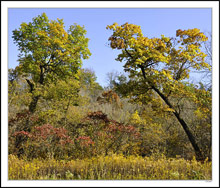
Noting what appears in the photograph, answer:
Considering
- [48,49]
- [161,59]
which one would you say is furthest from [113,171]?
[48,49]

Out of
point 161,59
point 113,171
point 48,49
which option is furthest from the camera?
point 48,49

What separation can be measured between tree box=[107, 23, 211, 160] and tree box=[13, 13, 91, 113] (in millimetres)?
2917

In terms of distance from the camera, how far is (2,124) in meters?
3.79

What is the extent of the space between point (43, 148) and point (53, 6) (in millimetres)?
3569

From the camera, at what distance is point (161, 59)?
19.8 ft

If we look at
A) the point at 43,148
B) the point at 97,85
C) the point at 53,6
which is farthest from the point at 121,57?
the point at 97,85

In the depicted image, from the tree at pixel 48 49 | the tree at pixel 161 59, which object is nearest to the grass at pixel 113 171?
the tree at pixel 161 59

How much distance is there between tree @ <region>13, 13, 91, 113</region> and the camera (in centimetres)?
845

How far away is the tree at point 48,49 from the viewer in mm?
8453

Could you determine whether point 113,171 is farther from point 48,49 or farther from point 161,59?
point 48,49

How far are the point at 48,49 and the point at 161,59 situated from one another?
5.00m

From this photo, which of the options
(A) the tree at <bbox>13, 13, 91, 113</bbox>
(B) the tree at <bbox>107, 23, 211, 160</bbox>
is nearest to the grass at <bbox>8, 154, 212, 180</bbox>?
(B) the tree at <bbox>107, 23, 211, 160</bbox>

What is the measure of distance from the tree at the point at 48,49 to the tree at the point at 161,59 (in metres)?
2.92

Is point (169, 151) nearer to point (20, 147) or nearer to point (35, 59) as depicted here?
point (20, 147)
